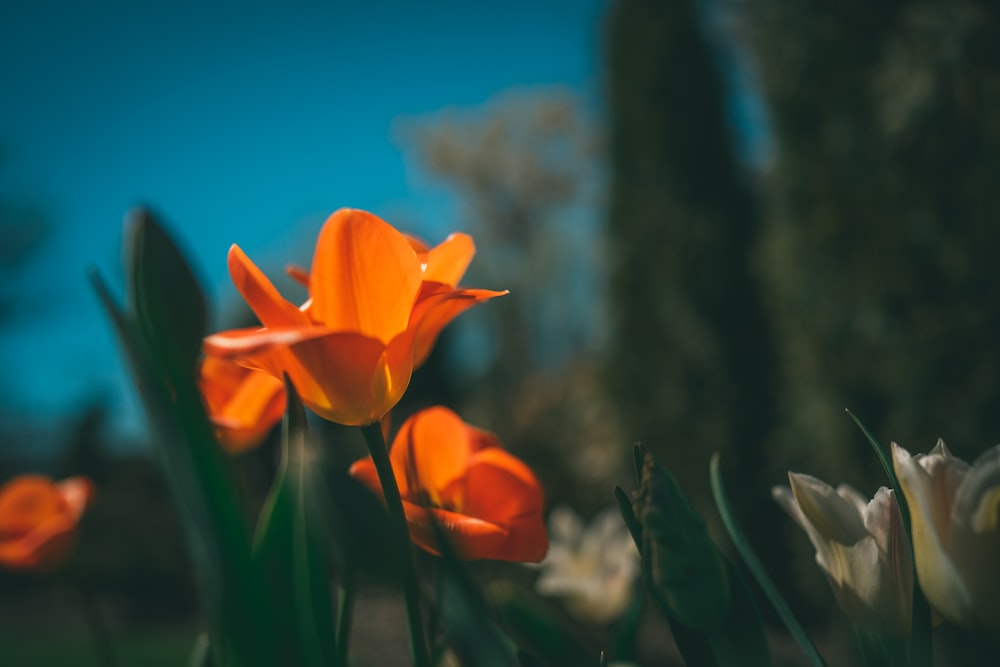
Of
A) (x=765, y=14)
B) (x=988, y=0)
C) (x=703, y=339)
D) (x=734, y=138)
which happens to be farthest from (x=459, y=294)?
(x=734, y=138)

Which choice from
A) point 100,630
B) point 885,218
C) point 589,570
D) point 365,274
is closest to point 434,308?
point 365,274

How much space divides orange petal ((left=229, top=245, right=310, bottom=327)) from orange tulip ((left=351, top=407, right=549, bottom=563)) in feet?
0.36

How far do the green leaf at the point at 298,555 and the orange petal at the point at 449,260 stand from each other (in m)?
0.14

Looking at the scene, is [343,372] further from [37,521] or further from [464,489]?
[37,521]

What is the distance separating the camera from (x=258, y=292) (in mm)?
428

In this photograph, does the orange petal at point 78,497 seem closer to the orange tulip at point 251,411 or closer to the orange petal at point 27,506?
the orange petal at point 27,506

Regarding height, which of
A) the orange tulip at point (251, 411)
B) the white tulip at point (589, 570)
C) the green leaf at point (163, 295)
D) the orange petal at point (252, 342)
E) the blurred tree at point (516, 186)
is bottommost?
the white tulip at point (589, 570)

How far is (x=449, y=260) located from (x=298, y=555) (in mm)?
229

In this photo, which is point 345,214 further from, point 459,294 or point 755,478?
point 755,478

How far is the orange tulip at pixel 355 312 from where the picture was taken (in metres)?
0.43

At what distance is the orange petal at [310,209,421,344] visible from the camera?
45cm

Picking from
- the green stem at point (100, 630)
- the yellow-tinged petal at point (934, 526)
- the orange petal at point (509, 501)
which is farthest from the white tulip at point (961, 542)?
the green stem at point (100, 630)

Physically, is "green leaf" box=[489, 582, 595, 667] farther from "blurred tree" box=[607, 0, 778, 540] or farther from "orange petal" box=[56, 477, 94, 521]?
"blurred tree" box=[607, 0, 778, 540]

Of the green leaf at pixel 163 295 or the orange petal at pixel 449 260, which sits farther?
the orange petal at pixel 449 260
